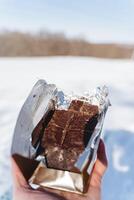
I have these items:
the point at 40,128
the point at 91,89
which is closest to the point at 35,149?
the point at 40,128

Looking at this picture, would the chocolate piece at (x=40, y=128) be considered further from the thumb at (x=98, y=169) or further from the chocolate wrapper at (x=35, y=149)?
the thumb at (x=98, y=169)

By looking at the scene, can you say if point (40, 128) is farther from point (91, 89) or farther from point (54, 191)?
point (91, 89)

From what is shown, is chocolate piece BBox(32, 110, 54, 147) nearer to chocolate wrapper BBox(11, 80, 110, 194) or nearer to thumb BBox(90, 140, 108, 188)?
chocolate wrapper BBox(11, 80, 110, 194)

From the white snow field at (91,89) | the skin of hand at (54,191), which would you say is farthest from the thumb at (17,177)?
the white snow field at (91,89)

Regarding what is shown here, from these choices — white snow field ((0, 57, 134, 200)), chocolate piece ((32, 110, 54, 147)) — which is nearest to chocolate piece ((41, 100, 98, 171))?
chocolate piece ((32, 110, 54, 147))

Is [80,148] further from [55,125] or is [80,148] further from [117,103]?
[117,103]

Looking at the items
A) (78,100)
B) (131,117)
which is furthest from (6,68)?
(78,100)
